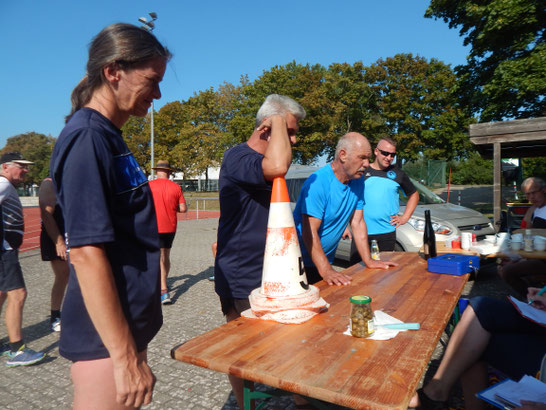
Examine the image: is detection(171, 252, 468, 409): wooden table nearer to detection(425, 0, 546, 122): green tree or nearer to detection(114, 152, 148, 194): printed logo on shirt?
detection(114, 152, 148, 194): printed logo on shirt

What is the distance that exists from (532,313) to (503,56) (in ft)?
58.2

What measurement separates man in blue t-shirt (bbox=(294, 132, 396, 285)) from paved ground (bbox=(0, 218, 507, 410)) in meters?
1.17

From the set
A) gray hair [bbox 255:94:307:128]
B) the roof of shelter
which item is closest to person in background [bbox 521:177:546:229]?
the roof of shelter

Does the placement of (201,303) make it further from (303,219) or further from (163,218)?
(303,219)

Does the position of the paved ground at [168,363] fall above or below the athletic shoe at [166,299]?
below

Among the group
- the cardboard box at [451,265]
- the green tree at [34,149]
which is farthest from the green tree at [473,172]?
the green tree at [34,149]

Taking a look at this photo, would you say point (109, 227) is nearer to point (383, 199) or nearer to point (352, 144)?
point (352, 144)

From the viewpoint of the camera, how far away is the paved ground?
3074mm

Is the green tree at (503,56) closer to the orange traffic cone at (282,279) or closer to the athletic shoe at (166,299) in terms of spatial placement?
the athletic shoe at (166,299)

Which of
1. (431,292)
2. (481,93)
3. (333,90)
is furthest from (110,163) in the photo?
(333,90)

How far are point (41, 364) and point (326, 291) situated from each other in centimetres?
316

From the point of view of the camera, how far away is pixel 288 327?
182 centimetres

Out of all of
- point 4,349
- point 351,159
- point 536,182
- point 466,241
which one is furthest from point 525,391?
point 4,349

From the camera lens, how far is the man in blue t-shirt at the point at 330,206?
2.72m
